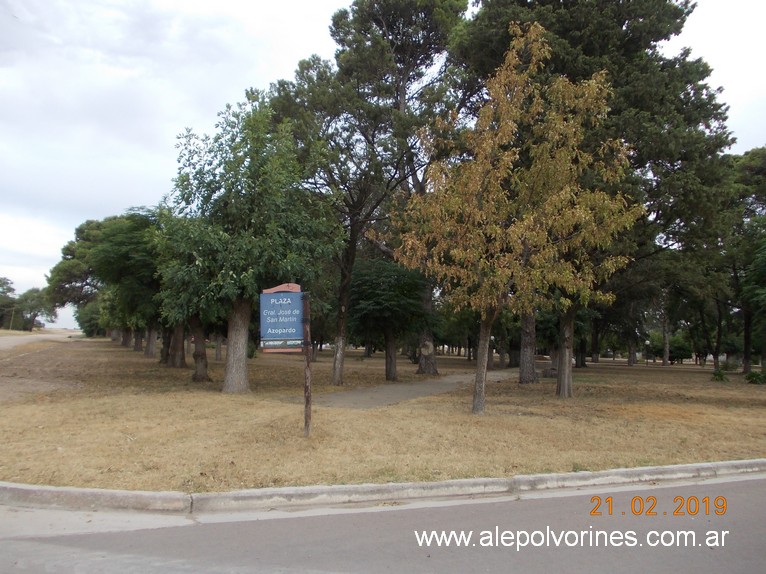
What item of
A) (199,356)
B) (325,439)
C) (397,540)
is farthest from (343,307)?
(397,540)

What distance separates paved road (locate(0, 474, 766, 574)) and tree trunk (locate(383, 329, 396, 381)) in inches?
734

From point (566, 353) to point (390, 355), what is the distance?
30.3 ft

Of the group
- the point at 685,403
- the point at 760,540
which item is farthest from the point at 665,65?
the point at 760,540

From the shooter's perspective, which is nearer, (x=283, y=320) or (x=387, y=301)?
(x=283, y=320)

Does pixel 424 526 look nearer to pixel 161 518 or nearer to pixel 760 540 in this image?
pixel 161 518

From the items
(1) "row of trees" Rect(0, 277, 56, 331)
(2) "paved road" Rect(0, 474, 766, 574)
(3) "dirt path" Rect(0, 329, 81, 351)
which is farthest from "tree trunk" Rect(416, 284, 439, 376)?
(1) "row of trees" Rect(0, 277, 56, 331)

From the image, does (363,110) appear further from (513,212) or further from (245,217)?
(513,212)

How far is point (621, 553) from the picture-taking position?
17.3 ft

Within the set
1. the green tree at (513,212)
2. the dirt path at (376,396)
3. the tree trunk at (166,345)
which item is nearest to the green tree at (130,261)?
the tree trunk at (166,345)

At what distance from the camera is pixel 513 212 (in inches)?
520

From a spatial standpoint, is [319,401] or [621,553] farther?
[319,401]

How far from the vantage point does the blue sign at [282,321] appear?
10.1 m

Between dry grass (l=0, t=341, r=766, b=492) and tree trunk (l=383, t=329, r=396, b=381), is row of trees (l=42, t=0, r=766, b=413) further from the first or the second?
dry grass (l=0, t=341, r=766, b=492)

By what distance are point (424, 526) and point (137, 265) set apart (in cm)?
1983
